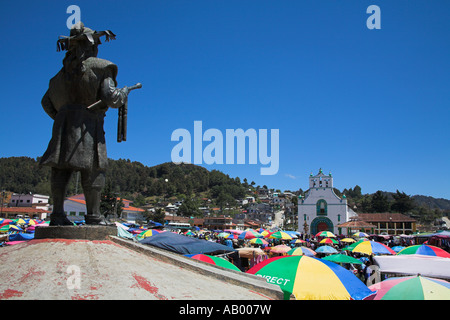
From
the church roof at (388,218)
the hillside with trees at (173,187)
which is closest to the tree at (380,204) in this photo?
the hillside with trees at (173,187)

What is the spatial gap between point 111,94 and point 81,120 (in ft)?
1.57

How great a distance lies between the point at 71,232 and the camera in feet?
11.0

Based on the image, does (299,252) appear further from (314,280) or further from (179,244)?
(314,280)

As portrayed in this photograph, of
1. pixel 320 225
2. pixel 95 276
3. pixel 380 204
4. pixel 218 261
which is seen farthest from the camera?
pixel 380 204

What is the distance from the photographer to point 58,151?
12.6 ft

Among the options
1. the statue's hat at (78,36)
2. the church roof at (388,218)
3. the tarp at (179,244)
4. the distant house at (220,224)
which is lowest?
the distant house at (220,224)

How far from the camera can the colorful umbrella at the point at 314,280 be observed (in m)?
5.41

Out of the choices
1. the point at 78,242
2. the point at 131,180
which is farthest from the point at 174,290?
the point at 131,180

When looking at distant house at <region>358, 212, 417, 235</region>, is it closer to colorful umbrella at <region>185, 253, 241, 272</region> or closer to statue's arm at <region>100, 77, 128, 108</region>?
colorful umbrella at <region>185, 253, 241, 272</region>

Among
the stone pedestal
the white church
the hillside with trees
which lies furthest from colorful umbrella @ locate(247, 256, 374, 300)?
the hillside with trees

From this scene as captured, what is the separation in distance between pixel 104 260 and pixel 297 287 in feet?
12.3

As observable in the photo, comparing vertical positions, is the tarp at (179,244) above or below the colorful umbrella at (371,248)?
above

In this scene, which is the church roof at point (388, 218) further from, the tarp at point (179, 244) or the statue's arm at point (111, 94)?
the statue's arm at point (111, 94)

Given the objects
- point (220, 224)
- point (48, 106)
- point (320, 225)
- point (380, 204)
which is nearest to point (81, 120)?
point (48, 106)
